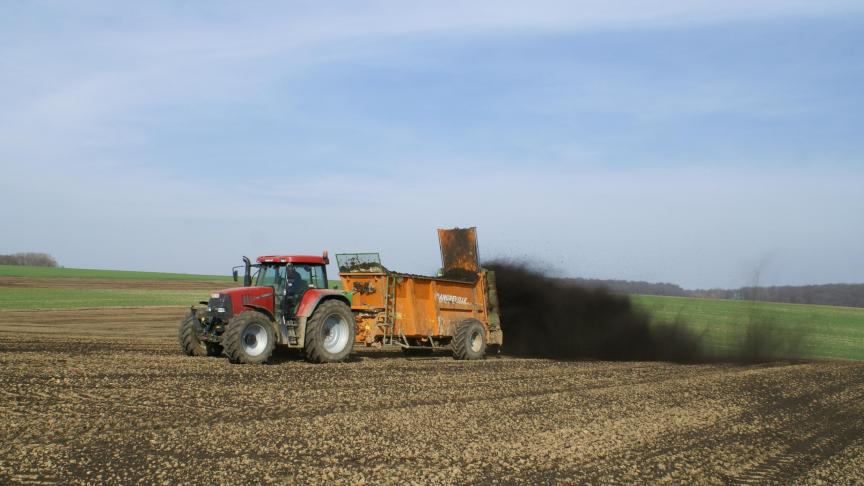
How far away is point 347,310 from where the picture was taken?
15.8m

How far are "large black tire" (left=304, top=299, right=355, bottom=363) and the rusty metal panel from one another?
4015 mm

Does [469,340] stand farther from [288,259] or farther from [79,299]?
[79,299]

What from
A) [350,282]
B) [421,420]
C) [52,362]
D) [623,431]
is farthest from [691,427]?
[52,362]

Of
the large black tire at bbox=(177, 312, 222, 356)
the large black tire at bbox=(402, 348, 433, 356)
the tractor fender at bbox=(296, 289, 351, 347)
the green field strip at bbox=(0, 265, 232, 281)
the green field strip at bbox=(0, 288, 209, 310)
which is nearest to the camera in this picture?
the tractor fender at bbox=(296, 289, 351, 347)

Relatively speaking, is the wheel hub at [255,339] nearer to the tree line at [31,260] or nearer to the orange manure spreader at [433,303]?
the orange manure spreader at [433,303]

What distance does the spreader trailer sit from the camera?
48.3ft

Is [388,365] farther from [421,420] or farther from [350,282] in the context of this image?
[421,420]

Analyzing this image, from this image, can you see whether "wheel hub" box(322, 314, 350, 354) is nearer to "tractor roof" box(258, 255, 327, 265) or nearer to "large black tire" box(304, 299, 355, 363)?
"large black tire" box(304, 299, 355, 363)

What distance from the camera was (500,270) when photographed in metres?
20.3

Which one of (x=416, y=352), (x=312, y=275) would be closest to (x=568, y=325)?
(x=416, y=352)

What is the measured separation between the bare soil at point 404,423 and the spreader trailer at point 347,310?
57cm

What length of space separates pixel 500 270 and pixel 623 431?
10.8 metres

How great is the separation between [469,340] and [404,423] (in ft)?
28.3

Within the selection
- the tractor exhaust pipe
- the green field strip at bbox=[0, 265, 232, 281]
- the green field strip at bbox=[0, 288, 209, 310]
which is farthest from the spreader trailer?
the green field strip at bbox=[0, 265, 232, 281]
